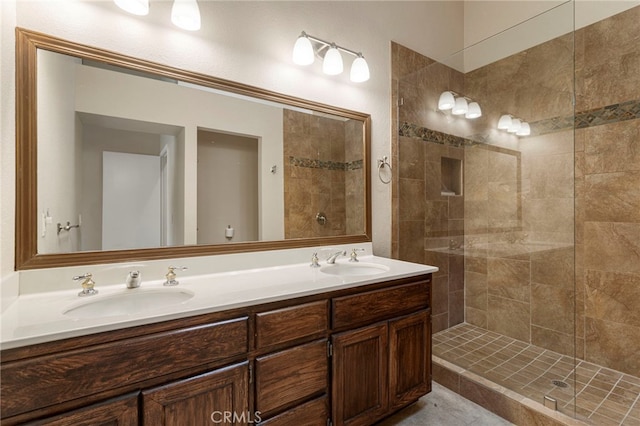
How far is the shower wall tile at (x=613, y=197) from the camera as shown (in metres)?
1.95

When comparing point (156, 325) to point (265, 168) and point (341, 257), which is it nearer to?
point (265, 168)

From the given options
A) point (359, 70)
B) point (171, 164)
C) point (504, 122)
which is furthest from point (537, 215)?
point (171, 164)

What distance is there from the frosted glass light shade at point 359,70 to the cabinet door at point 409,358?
160cm

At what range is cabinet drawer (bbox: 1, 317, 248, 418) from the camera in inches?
30.1

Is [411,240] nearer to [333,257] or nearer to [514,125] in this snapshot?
[333,257]

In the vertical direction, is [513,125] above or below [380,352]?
above

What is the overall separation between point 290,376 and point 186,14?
5.66 ft

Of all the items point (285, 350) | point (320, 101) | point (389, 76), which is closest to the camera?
point (285, 350)

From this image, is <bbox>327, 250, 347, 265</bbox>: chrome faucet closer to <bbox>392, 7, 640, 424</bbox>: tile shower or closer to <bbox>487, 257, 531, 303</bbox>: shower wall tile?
<bbox>392, 7, 640, 424</bbox>: tile shower

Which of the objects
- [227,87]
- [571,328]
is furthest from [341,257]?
[571,328]

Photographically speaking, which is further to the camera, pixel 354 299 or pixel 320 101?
pixel 320 101

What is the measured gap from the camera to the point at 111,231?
133 centimetres

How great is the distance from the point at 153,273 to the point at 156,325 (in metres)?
0.53

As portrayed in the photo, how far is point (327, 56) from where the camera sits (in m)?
1.90
